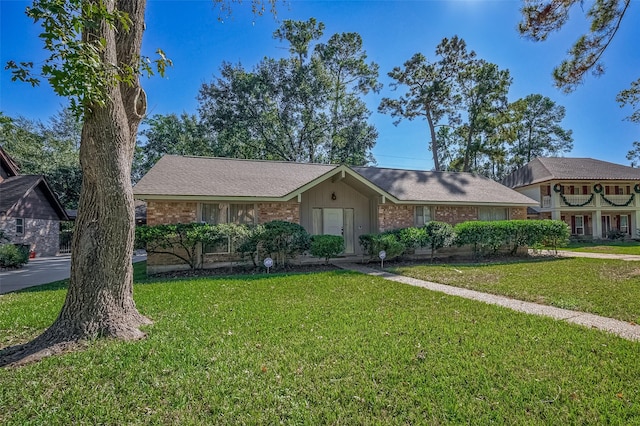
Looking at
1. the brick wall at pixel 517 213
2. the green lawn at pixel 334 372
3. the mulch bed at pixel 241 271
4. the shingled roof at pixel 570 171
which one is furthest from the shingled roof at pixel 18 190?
the shingled roof at pixel 570 171

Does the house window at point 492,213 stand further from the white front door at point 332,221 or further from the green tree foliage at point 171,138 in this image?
the green tree foliage at point 171,138

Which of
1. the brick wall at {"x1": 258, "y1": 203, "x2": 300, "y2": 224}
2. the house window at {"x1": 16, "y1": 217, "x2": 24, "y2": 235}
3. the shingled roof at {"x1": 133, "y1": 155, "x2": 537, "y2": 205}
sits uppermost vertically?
the shingled roof at {"x1": 133, "y1": 155, "x2": 537, "y2": 205}

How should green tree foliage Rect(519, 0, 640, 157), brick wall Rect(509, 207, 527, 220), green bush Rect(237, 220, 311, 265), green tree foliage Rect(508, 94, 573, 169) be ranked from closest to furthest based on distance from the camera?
green tree foliage Rect(519, 0, 640, 157)
green bush Rect(237, 220, 311, 265)
brick wall Rect(509, 207, 527, 220)
green tree foliage Rect(508, 94, 573, 169)

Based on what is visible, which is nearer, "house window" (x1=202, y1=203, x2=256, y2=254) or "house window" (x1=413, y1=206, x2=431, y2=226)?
"house window" (x1=202, y1=203, x2=256, y2=254)

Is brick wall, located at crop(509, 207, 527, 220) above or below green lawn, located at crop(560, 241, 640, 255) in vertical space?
above

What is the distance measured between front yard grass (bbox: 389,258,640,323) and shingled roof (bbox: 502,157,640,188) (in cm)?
1710

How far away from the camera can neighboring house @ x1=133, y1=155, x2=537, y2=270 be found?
11.5m

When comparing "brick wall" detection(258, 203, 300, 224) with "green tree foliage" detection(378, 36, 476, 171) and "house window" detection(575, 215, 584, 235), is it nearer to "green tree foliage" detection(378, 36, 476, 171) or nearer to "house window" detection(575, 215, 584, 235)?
"green tree foliage" detection(378, 36, 476, 171)

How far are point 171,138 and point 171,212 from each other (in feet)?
75.9

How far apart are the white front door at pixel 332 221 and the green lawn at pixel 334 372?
8.46 metres

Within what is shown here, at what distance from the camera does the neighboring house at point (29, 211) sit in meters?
17.7

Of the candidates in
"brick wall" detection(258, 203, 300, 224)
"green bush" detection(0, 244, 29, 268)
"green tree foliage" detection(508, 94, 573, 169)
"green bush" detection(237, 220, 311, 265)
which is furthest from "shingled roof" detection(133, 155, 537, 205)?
"green tree foliage" detection(508, 94, 573, 169)

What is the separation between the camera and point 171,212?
11375mm

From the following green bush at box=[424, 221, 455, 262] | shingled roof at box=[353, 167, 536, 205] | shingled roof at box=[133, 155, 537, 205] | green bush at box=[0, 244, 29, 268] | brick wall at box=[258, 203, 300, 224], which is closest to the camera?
shingled roof at box=[133, 155, 537, 205]
